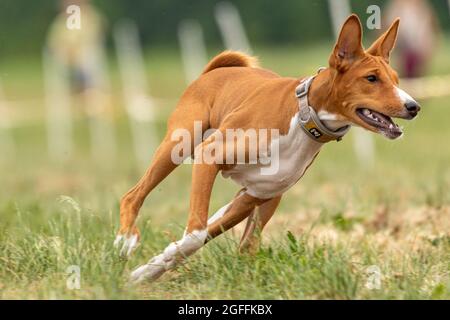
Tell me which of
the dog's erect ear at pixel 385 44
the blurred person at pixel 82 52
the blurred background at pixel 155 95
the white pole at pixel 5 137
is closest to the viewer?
the dog's erect ear at pixel 385 44

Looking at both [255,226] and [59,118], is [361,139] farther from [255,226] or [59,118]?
[59,118]

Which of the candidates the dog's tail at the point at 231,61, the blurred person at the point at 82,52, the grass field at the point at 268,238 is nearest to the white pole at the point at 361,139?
the grass field at the point at 268,238

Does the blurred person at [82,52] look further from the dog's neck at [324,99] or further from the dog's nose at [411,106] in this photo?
the dog's nose at [411,106]

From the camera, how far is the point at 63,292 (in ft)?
16.2

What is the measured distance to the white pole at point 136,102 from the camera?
58.3ft

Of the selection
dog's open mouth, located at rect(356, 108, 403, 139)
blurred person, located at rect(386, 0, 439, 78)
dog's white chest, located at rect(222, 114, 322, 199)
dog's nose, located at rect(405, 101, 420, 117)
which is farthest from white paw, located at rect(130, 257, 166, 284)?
blurred person, located at rect(386, 0, 439, 78)

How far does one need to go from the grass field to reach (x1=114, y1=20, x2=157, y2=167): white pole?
3.57 m

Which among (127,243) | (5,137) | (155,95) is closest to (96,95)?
(5,137)

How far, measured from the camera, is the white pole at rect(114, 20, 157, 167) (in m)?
17.8

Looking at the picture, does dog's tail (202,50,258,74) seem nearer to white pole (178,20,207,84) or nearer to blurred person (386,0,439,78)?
blurred person (386,0,439,78)

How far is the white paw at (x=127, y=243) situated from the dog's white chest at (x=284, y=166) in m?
0.62

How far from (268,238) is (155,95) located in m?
20.3

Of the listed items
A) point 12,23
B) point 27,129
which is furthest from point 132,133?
point 12,23
